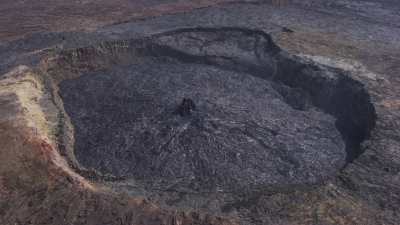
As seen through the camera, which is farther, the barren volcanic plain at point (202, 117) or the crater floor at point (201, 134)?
the crater floor at point (201, 134)

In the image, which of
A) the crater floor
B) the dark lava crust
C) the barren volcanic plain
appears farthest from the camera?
the dark lava crust

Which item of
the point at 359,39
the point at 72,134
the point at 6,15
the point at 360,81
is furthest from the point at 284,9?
the point at 6,15

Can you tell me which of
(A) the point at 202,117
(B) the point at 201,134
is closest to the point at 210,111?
(A) the point at 202,117

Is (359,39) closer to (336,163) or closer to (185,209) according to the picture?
(336,163)

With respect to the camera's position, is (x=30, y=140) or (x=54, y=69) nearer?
(x=30, y=140)

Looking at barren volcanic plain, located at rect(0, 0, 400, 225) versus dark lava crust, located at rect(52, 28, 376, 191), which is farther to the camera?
dark lava crust, located at rect(52, 28, 376, 191)
